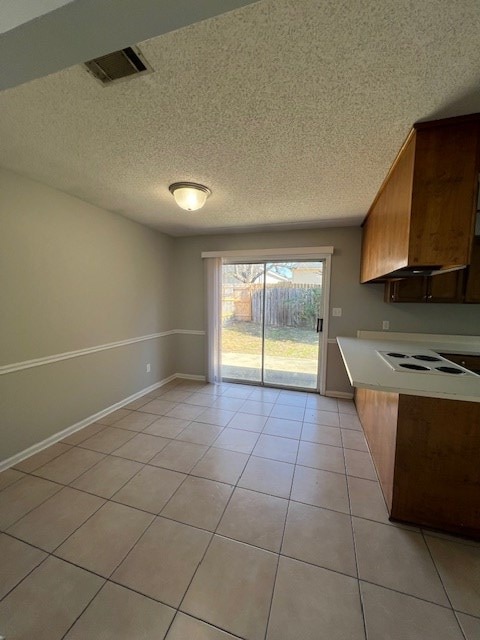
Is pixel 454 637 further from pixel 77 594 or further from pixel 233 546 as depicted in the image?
pixel 77 594

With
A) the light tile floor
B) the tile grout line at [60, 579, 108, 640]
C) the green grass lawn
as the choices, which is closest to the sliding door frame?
the green grass lawn

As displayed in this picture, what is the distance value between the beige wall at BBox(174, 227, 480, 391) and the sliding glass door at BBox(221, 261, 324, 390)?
0.89ft

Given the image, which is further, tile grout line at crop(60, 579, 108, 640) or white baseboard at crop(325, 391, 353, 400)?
white baseboard at crop(325, 391, 353, 400)

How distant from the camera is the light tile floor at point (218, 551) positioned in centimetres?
113

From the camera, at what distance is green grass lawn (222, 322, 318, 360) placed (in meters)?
3.81

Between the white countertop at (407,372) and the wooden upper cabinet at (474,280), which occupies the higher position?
the wooden upper cabinet at (474,280)

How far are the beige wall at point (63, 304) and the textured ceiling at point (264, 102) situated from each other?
0.36m

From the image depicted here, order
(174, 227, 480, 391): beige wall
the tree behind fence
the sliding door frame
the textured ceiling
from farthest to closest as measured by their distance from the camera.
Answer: the tree behind fence
the sliding door frame
(174, 227, 480, 391): beige wall
the textured ceiling

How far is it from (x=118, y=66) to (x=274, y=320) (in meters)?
3.21

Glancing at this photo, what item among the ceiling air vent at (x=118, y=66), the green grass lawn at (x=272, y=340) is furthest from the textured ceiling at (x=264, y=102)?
the green grass lawn at (x=272, y=340)

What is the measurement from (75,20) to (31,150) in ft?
4.84

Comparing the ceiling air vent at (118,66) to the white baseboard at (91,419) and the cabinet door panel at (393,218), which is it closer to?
the cabinet door panel at (393,218)

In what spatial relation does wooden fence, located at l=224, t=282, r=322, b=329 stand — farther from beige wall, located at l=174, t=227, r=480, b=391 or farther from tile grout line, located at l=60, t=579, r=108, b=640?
tile grout line, located at l=60, t=579, r=108, b=640

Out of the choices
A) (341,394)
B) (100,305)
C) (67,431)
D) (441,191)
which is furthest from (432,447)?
(100,305)
